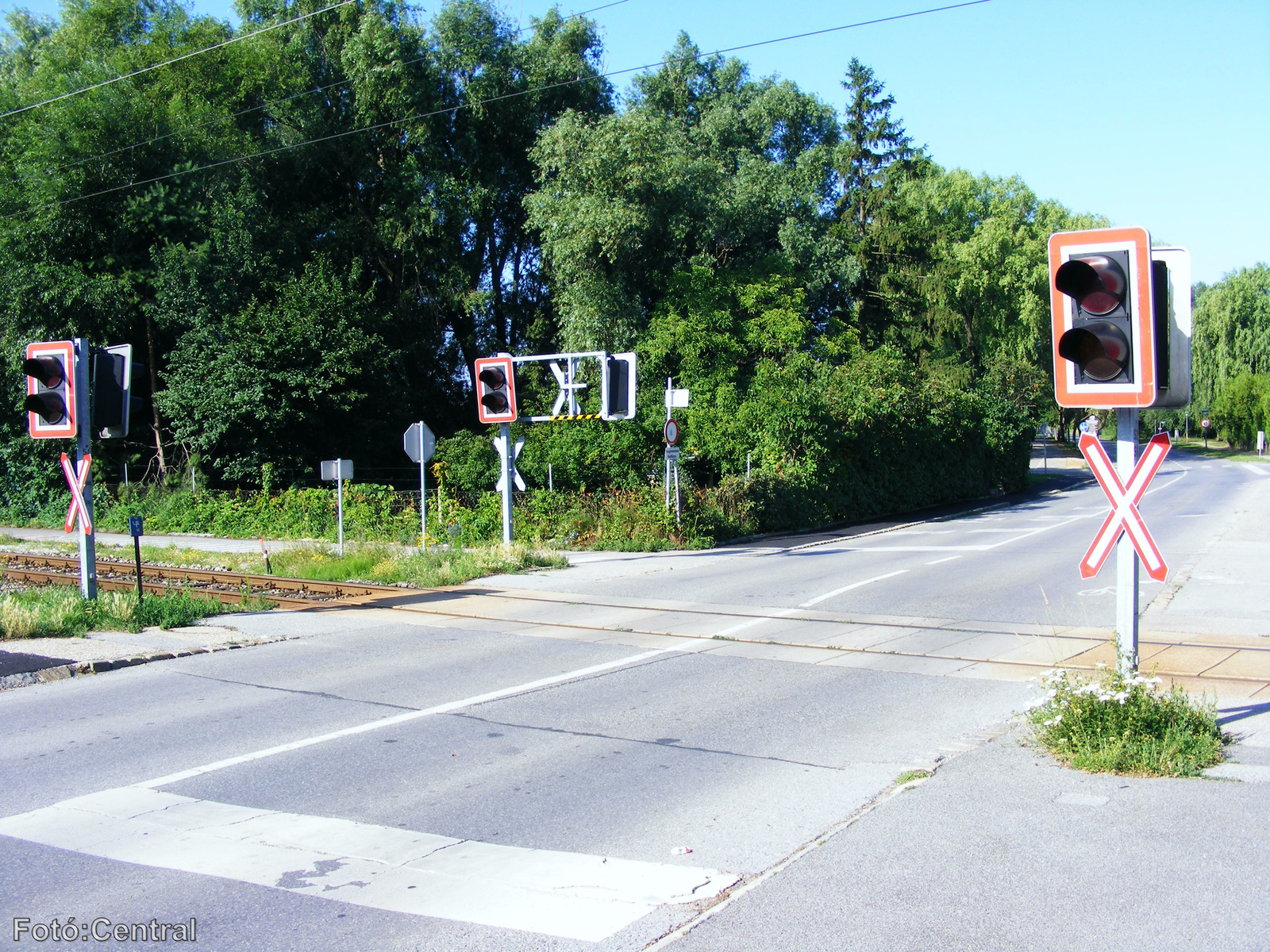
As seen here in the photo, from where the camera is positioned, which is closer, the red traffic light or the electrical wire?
the red traffic light

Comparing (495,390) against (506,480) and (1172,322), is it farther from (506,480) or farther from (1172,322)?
(1172,322)

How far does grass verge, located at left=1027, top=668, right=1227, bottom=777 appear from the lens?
6.57 metres

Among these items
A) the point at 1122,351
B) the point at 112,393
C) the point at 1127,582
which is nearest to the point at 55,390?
the point at 112,393

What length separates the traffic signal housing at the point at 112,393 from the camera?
12.5 m

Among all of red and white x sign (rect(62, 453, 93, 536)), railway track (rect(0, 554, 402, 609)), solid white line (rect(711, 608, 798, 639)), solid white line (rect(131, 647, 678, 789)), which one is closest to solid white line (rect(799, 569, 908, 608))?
solid white line (rect(711, 608, 798, 639))

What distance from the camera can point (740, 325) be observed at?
3519cm

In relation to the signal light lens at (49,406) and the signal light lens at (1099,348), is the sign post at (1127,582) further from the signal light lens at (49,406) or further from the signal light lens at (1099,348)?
the signal light lens at (49,406)

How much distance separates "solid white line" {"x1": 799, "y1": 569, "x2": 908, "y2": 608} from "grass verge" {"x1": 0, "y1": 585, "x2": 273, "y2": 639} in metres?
8.14

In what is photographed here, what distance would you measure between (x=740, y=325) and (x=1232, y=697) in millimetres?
27555

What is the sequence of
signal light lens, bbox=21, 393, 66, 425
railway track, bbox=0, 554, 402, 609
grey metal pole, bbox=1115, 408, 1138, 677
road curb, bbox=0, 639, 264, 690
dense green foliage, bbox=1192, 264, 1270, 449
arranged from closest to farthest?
grey metal pole, bbox=1115, 408, 1138, 677, road curb, bbox=0, 639, 264, 690, signal light lens, bbox=21, 393, 66, 425, railway track, bbox=0, 554, 402, 609, dense green foliage, bbox=1192, 264, 1270, 449

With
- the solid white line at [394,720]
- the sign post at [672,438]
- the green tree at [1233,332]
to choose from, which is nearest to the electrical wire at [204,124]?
the sign post at [672,438]

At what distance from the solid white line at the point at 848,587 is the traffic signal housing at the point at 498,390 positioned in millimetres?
7051

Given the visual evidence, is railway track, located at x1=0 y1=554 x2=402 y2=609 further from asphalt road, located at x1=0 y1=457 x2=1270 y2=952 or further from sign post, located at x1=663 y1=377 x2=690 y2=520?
sign post, located at x1=663 y1=377 x2=690 y2=520

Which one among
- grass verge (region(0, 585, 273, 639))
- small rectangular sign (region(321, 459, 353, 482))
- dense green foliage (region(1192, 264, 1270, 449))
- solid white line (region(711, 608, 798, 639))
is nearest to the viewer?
grass verge (region(0, 585, 273, 639))
